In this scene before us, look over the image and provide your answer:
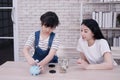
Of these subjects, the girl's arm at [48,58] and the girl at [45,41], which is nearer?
the girl's arm at [48,58]

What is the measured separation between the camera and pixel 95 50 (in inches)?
81.6

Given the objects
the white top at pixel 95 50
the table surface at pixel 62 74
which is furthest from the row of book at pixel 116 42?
the table surface at pixel 62 74

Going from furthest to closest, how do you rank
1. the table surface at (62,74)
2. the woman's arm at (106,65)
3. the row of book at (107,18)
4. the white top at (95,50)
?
the row of book at (107,18) → the white top at (95,50) → the woman's arm at (106,65) → the table surface at (62,74)

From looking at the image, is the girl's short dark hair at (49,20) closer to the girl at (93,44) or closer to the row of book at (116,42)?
the girl at (93,44)

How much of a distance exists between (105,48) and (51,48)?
0.52m

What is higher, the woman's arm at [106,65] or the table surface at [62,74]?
the woman's arm at [106,65]

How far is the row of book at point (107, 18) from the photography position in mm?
3475

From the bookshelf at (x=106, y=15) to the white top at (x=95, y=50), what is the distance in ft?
4.77

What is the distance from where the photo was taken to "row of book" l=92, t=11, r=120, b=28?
11.4 feet

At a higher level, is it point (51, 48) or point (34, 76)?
point (51, 48)

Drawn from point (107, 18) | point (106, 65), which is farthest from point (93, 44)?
point (107, 18)

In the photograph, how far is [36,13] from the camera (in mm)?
3922

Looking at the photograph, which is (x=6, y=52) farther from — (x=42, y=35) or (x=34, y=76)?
(x=34, y=76)

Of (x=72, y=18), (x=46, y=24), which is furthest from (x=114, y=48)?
(x=46, y=24)
